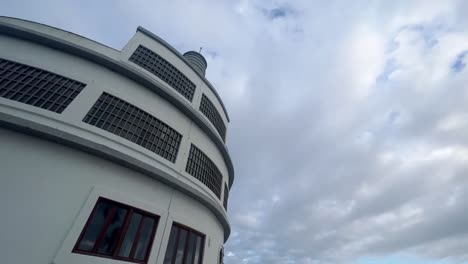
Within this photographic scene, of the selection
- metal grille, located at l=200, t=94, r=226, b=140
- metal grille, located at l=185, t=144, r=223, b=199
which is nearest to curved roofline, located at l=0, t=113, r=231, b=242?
metal grille, located at l=185, t=144, r=223, b=199

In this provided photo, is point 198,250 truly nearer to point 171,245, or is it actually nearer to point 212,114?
point 171,245

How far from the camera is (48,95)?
31.6 ft

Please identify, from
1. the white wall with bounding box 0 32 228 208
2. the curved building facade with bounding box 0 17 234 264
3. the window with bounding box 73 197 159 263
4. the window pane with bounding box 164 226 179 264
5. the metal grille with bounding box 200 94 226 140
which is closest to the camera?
the curved building facade with bounding box 0 17 234 264

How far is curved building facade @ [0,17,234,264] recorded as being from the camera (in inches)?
287

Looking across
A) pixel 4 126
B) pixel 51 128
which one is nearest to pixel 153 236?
pixel 51 128

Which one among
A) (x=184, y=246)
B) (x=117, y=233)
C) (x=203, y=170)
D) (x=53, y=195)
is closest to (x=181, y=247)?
(x=184, y=246)

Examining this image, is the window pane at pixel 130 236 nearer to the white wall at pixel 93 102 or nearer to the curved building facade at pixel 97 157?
the curved building facade at pixel 97 157

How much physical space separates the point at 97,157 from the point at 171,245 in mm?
5108

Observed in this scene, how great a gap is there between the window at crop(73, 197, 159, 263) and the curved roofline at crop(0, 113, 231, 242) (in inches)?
65.2

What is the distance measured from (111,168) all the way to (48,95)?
448 centimetres

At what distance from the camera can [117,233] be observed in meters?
8.30

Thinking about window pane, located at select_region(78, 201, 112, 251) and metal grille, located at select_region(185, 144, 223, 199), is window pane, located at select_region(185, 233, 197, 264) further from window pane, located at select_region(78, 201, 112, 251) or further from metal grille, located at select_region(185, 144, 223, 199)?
window pane, located at select_region(78, 201, 112, 251)

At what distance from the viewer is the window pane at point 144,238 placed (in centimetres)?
867

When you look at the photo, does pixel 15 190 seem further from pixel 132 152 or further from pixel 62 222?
pixel 132 152
